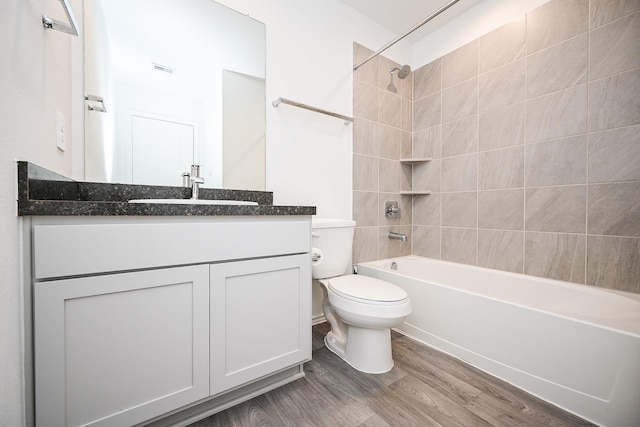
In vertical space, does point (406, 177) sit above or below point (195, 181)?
above

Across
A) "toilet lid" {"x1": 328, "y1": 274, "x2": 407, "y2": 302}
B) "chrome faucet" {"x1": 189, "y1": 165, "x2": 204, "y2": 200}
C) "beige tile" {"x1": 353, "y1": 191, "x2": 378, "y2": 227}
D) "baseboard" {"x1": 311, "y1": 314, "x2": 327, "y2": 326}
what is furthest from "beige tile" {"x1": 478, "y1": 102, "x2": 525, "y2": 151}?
"chrome faucet" {"x1": 189, "y1": 165, "x2": 204, "y2": 200}

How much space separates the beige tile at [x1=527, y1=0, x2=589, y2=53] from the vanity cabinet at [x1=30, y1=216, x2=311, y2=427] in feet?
6.66

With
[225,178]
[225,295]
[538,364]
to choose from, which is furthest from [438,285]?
[225,178]

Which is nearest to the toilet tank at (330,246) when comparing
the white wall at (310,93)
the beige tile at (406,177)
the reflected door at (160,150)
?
the white wall at (310,93)

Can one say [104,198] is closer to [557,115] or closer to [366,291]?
[366,291]

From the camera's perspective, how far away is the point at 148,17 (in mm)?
1345

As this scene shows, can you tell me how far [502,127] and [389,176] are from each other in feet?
2.92

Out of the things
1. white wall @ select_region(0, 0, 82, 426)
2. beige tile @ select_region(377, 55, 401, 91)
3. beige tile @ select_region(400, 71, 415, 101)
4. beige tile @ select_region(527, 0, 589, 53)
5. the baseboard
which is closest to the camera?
white wall @ select_region(0, 0, 82, 426)

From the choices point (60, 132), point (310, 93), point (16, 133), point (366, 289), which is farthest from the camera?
point (310, 93)

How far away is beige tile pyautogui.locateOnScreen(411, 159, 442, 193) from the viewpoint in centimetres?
231

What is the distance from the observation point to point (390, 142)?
2348 millimetres

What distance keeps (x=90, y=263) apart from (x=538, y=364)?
185 centimetres

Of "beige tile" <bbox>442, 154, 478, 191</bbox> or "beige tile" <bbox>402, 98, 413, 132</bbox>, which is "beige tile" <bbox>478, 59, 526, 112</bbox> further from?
"beige tile" <bbox>402, 98, 413, 132</bbox>

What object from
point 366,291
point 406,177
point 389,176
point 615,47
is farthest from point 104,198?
point 615,47
